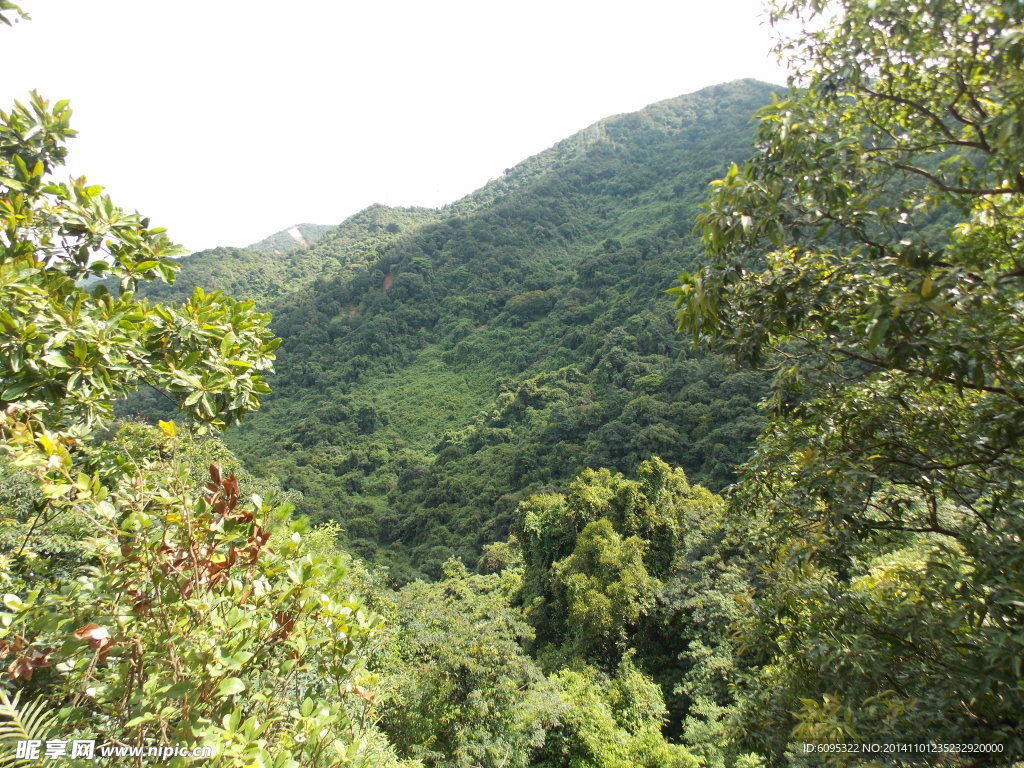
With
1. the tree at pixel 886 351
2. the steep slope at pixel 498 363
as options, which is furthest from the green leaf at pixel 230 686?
the steep slope at pixel 498 363

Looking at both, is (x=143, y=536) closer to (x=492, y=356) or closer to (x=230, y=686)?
(x=230, y=686)

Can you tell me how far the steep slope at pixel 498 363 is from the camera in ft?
94.6

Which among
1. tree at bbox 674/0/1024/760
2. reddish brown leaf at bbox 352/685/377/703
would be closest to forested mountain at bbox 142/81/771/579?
tree at bbox 674/0/1024/760

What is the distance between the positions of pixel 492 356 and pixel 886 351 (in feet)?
160

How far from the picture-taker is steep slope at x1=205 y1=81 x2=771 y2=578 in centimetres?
2883

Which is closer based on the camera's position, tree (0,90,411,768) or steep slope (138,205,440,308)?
tree (0,90,411,768)

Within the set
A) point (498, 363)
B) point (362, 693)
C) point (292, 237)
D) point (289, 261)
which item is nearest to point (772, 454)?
point (362, 693)

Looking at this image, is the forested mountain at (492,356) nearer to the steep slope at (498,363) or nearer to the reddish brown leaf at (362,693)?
the steep slope at (498,363)

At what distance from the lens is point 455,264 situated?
62.1 meters

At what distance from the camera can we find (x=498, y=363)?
4953cm

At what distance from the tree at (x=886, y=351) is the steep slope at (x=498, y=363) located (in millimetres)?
12293

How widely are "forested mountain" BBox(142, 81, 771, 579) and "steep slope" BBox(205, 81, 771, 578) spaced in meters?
0.17

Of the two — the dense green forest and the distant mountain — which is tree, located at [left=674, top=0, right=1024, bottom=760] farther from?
the distant mountain

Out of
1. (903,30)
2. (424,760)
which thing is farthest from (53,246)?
(424,760)
